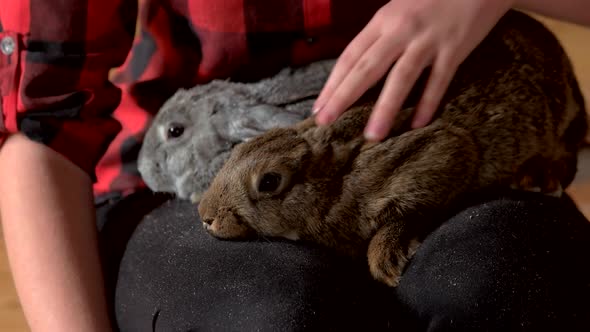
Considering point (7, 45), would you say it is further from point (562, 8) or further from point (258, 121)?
point (562, 8)

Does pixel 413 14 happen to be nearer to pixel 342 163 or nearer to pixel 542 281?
pixel 342 163

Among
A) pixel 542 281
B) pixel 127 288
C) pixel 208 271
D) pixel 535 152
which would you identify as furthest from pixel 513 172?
pixel 127 288

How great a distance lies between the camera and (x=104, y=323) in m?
0.91

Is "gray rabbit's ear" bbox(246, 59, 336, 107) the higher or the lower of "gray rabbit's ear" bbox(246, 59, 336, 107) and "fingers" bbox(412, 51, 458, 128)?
the lower

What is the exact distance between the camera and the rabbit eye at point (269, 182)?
792 millimetres

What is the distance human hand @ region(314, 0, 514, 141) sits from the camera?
82cm

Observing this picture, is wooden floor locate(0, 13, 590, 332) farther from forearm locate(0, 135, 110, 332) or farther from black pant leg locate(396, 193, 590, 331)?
black pant leg locate(396, 193, 590, 331)

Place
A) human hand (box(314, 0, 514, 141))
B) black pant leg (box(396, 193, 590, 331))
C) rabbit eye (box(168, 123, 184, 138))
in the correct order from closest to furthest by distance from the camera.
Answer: black pant leg (box(396, 193, 590, 331)) → human hand (box(314, 0, 514, 141)) → rabbit eye (box(168, 123, 184, 138))

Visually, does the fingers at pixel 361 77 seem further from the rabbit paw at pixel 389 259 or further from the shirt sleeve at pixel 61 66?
the shirt sleeve at pixel 61 66

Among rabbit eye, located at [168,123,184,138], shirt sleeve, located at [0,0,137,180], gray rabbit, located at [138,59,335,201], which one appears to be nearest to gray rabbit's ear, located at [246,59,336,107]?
gray rabbit, located at [138,59,335,201]

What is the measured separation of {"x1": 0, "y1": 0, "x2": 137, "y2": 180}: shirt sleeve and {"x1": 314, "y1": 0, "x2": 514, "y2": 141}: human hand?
31 centimetres

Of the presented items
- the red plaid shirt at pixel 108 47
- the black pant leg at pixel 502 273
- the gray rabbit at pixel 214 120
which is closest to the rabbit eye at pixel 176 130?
the gray rabbit at pixel 214 120

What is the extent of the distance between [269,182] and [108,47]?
33 centimetres

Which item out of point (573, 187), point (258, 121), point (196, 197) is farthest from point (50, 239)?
point (573, 187)
